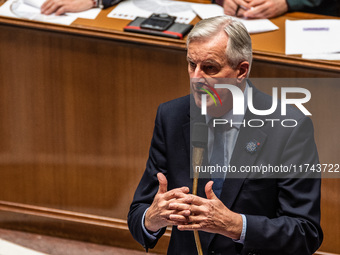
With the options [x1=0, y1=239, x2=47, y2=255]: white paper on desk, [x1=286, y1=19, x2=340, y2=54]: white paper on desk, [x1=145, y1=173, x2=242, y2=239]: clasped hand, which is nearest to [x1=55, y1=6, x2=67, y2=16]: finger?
[x1=286, y1=19, x2=340, y2=54]: white paper on desk

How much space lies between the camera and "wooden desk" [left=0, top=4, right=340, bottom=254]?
2662 millimetres

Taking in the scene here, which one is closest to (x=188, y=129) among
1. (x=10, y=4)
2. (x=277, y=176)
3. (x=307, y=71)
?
(x=277, y=176)

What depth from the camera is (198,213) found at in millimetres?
1673

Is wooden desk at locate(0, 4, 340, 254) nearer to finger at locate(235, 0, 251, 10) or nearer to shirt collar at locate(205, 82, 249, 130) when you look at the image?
finger at locate(235, 0, 251, 10)

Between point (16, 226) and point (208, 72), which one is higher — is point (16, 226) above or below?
below

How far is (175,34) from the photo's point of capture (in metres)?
2.63

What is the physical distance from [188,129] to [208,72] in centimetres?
18

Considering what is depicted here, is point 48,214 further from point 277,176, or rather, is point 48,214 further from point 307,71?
point 277,176

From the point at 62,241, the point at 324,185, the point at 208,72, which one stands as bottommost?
the point at 62,241

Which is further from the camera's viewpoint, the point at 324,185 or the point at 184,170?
the point at 324,185

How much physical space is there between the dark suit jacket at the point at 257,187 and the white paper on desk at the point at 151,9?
1.05 metres

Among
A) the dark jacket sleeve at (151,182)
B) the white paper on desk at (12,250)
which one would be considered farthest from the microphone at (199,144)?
the white paper on desk at (12,250)

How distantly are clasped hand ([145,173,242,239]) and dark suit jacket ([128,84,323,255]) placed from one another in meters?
0.06

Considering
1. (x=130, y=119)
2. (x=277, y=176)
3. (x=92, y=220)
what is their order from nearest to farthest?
1. (x=277, y=176)
2. (x=130, y=119)
3. (x=92, y=220)
